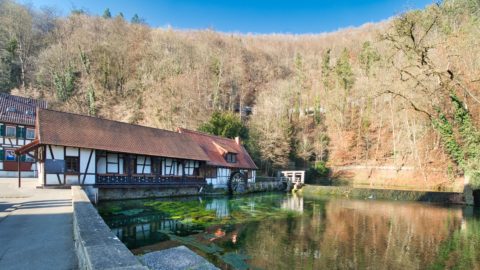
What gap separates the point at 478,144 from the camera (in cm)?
1972

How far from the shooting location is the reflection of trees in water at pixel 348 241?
820cm

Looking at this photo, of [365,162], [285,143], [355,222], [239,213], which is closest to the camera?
[355,222]

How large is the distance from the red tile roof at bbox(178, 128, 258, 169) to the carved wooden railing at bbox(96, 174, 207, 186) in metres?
2.11

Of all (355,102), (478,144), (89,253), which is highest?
(355,102)

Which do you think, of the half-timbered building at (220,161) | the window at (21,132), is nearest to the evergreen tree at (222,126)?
the half-timbered building at (220,161)

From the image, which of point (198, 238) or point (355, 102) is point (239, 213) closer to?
point (198, 238)

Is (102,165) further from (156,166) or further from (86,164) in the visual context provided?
(156,166)

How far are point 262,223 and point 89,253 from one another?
10.8 meters

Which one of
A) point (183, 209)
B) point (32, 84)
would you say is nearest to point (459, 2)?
point (183, 209)

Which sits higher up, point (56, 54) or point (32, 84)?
point (56, 54)

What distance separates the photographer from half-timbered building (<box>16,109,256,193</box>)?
621 inches

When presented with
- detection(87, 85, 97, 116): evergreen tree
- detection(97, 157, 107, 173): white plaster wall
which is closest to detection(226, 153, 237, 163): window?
detection(97, 157, 107, 173): white plaster wall

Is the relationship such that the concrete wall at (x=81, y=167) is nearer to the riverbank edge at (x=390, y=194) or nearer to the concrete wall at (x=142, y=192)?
the concrete wall at (x=142, y=192)

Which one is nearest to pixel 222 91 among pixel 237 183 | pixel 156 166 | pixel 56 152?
pixel 237 183
